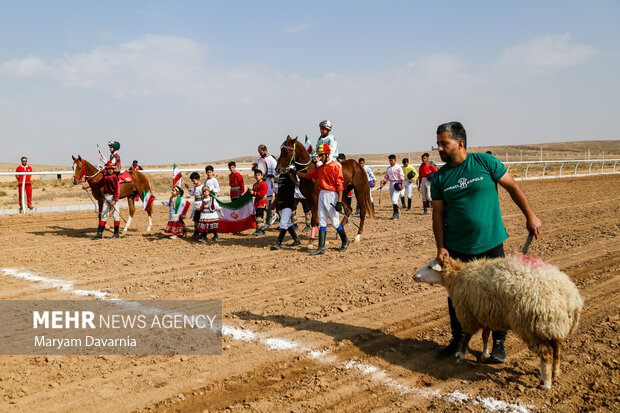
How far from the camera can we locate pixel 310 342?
17.7ft

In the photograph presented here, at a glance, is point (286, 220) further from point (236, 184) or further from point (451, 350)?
point (451, 350)

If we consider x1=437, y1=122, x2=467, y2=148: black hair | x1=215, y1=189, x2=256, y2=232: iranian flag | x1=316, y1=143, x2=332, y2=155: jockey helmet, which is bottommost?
x1=215, y1=189, x2=256, y2=232: iranian flag

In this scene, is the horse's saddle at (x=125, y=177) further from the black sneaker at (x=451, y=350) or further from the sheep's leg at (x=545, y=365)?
the sheep's leg at (x=545, y=365)

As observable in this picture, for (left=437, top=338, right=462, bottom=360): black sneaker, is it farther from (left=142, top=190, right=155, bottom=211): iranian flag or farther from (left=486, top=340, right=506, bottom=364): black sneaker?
(left=142, top=190, right=155, bottom=211): iranian flag

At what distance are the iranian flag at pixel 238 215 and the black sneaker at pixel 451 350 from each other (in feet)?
27.5

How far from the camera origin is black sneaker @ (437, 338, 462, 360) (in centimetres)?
489

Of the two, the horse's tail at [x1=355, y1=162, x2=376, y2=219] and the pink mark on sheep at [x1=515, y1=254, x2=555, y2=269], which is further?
the horse's tail at [x1=355, y1=162, x2=376, y2=219]

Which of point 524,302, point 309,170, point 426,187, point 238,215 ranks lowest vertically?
point 524,302

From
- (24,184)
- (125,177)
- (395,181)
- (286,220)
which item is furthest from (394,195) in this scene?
(24,184)

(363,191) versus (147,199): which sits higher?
(363,191)

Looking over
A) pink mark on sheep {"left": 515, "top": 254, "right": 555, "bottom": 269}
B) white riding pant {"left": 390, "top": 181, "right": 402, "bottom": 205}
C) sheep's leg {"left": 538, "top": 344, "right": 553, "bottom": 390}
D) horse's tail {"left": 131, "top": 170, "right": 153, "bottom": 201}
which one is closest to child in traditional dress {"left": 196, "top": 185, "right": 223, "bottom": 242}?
horse's tail {"left": 131, "top": 170, "right": 153, "bottom": 201}

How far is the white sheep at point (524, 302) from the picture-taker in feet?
13.1

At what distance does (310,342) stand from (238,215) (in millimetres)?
7685

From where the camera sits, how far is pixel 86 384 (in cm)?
445
